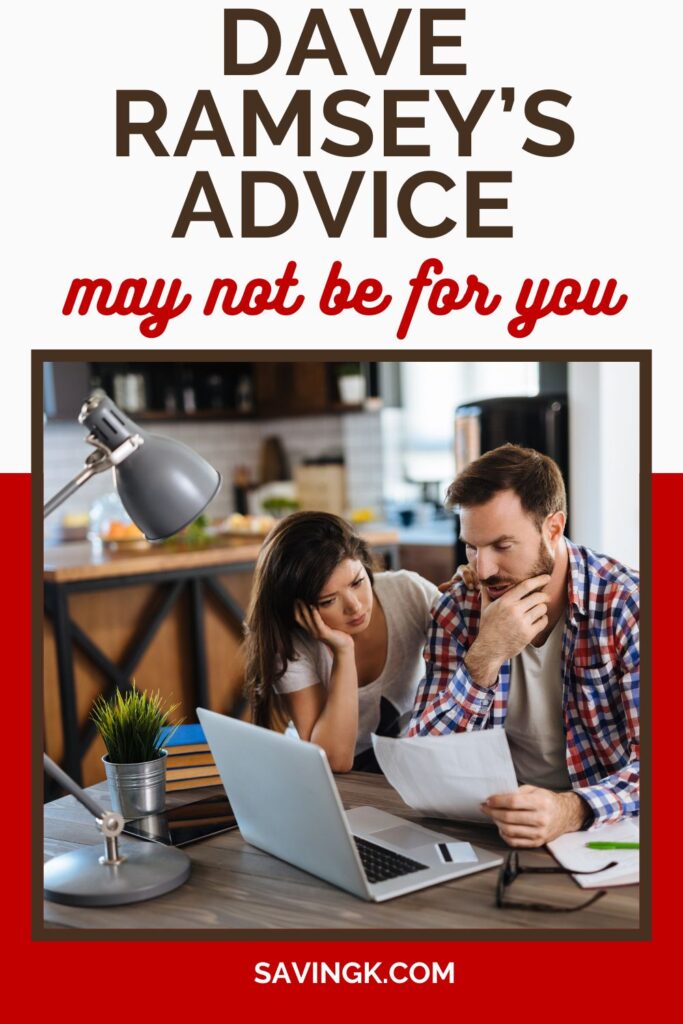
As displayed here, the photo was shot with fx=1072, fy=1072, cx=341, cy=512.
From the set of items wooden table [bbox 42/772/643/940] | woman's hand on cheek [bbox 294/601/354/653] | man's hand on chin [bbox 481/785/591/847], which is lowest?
wooden table [bbox 42/772/643/940]

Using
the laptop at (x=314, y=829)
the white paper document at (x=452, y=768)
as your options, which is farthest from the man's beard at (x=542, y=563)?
the laptop at (x=314, y=829)

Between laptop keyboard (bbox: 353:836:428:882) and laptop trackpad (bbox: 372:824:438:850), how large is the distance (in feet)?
0.10

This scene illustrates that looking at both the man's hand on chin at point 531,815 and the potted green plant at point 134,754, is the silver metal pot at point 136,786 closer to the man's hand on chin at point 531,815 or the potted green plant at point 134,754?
the potted green plant at point 134,754

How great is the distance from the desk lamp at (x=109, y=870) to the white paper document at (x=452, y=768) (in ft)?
1.04

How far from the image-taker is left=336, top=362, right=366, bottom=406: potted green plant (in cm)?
574

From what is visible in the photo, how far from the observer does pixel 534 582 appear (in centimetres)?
167

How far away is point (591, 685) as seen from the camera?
166cm

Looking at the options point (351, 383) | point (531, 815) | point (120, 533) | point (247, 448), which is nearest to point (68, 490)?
point (531, 815)

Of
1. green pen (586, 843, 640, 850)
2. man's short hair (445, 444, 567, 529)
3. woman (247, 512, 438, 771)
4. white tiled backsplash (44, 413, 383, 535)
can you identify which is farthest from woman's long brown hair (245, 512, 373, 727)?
white tiled backsplash (44, 413, 383, 535)

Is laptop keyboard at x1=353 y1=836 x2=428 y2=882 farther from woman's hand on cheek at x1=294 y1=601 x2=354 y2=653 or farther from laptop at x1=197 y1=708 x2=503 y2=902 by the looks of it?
woman's hand on cheek at x1=294 y1=601 x2=354 y2=653

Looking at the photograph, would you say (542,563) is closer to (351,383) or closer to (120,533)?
(120,533)
